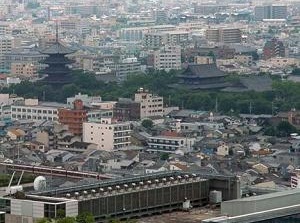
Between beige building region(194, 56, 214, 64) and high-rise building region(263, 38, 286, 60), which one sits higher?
beige building region(194, 56, 214, 64)

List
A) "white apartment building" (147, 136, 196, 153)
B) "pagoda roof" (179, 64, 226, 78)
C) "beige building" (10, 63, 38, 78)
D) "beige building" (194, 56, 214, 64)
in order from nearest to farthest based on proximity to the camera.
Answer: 1. "white apartment building" (147, 136, 196, 153)
2. "pagoda roof" (179, 64, 226, 78)
3. "beige building" (10, 63, 38, 78)
4. "beige building" (194, 56, 214, 64)

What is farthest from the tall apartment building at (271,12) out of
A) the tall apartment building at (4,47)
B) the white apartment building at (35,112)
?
the white apartment building at (35,112)

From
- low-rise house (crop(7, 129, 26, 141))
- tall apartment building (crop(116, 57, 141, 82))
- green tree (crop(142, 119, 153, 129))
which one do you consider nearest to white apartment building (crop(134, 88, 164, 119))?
green tree (crop(142, 119, 153, 129))

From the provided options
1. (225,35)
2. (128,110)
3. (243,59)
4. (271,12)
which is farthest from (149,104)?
(271,12)

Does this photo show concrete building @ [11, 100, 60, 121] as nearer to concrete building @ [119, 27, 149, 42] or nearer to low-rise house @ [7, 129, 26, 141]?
low-rise house @ [7, 129, 26, 141]

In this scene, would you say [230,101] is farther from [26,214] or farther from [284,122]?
[26,214]

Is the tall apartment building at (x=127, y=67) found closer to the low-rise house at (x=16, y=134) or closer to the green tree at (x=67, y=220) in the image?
the low-rise house at (x=16, y=134)
